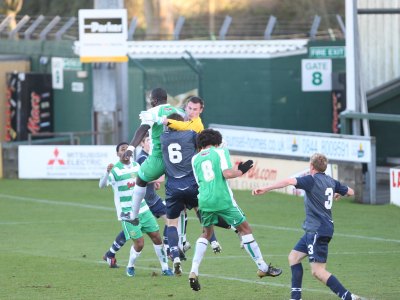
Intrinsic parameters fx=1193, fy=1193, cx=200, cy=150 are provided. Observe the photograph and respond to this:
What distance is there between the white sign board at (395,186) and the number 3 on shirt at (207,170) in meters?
11.1

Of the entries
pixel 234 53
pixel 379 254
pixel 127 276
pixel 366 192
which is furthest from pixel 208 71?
pixel 127 276

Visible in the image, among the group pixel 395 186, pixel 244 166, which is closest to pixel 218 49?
pixel 395 186

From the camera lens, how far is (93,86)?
3378 centimetres

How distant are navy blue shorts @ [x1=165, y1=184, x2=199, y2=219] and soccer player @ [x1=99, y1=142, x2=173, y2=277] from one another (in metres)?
0.72

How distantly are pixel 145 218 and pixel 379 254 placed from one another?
412 centimetres

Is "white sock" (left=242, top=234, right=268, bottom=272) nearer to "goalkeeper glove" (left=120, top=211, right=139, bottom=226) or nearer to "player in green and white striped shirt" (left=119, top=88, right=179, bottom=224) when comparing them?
"player in green and white striped shirt" (left=119, top=88, right=179, bottom=224)

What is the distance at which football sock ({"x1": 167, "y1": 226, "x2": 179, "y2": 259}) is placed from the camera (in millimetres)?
14898

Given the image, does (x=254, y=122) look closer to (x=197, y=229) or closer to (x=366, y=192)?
(x=366, y=192)

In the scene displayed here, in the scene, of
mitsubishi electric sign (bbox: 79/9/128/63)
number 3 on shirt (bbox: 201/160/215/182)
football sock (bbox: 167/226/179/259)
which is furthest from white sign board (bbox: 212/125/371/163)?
number 3 on shirt (bbox: 201/160/215/182)

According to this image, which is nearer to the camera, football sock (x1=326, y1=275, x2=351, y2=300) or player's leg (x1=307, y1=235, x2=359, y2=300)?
football sock (x1=326, y1=275, x2=351, y2=300)

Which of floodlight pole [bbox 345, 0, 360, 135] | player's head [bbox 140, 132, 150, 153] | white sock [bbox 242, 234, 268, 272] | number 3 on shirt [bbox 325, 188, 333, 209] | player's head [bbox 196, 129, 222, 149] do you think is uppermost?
floodlight pole [bbox 345, 0, 360, 135]

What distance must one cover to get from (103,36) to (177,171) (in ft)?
52.2

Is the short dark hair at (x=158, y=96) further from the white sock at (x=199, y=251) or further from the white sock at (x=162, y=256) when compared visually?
the white sock at (x=199, y=251)

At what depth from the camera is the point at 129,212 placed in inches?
628
